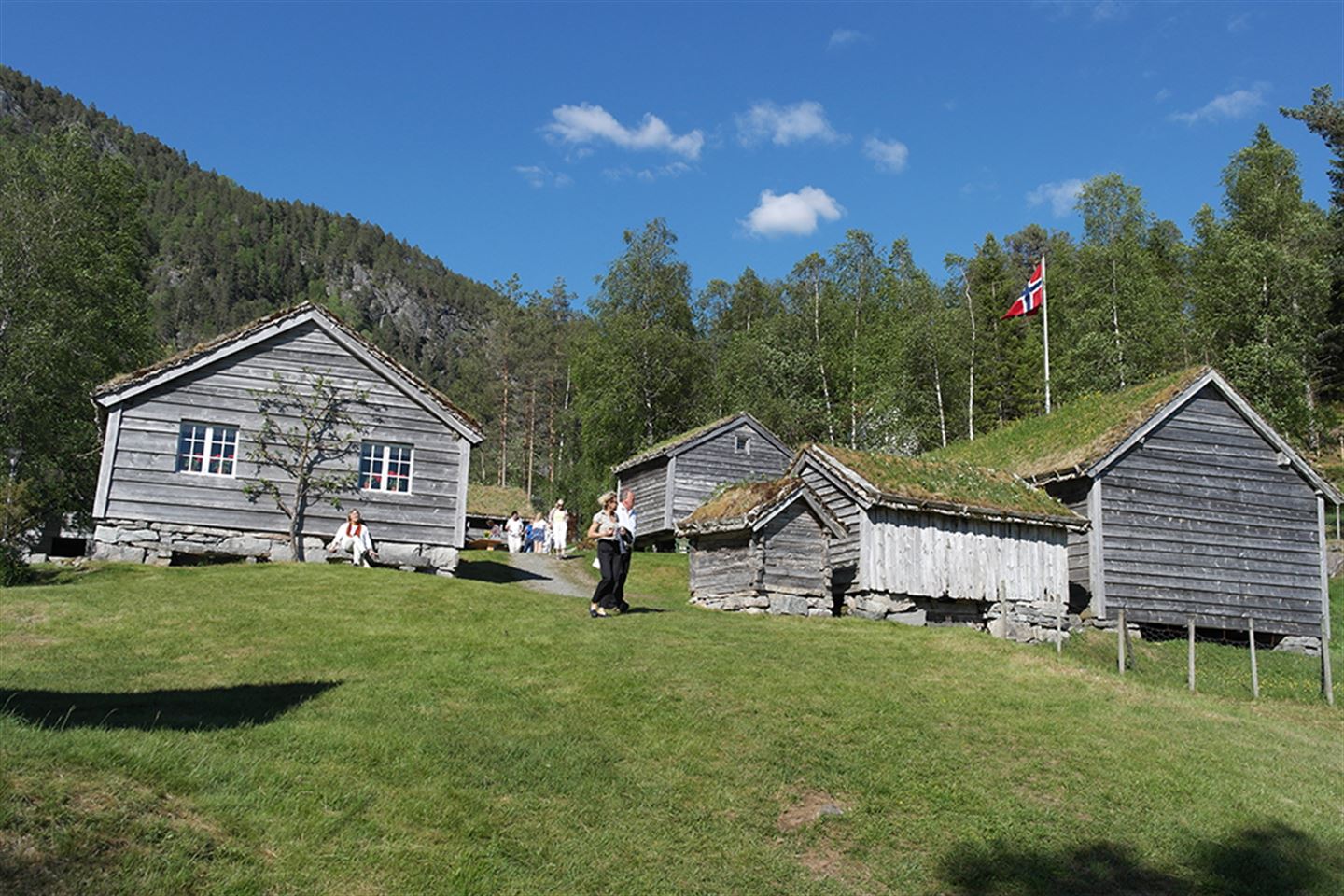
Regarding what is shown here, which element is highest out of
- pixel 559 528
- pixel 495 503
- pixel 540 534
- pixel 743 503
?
pixel 495 503

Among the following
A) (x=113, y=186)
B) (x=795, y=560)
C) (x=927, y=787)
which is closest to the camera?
(x=927, y=787)

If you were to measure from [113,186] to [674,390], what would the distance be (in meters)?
27.7

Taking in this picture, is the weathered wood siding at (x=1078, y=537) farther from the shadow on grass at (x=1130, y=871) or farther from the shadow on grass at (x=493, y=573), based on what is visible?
the shadow on grass at (x=1130, y=871)

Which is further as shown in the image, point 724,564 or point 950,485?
point 950,485

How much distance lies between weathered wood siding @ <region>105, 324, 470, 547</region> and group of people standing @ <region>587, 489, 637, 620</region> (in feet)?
29.2

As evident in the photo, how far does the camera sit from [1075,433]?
3006 cm

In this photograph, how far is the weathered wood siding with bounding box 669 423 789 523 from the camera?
1658 inches

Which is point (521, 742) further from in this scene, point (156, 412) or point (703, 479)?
point (703, 479)

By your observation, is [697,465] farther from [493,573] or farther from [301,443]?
[301,443]

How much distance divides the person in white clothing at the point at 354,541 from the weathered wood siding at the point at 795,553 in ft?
32.4

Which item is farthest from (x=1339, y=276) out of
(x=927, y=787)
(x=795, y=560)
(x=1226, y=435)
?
(x=927, y=787)

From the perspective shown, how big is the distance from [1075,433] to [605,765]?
77.8 feet

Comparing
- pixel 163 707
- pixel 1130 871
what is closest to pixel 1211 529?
pixel 1130 871

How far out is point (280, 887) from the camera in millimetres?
6707
